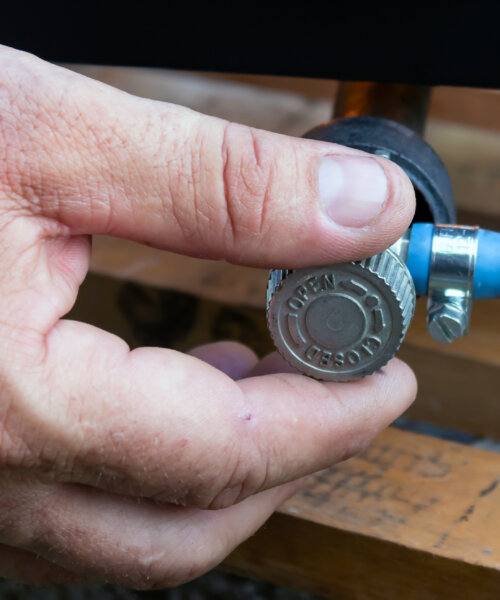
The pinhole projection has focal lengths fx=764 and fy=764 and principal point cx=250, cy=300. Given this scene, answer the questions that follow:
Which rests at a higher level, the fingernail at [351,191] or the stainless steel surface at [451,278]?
the fingernail at [351,191]

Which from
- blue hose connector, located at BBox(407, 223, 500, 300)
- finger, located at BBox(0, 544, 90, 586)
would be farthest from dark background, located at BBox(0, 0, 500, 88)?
finger, located at BBox(0, 544, 90, 586)

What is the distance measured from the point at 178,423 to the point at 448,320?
0.68 ft

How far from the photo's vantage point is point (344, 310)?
1.71 feet

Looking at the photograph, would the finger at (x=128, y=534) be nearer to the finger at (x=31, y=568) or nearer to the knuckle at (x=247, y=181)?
the finger at (x=31, y=568)

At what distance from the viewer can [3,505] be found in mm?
555

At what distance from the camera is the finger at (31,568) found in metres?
0.64

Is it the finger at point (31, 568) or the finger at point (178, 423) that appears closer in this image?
the finger at point (178, 423)

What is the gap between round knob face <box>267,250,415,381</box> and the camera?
517 mm

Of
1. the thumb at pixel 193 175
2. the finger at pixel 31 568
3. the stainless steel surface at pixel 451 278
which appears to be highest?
the thumb at pixel 193 175

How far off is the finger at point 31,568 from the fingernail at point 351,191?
15.0 inches

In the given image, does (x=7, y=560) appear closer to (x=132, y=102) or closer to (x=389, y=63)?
(x=132, y=102)

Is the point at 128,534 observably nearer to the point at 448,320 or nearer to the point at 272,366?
the point at 272,366

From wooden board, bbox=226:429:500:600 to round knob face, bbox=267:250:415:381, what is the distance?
169mm

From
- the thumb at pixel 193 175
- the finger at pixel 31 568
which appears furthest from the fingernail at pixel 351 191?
the finger at pixel 31 568
